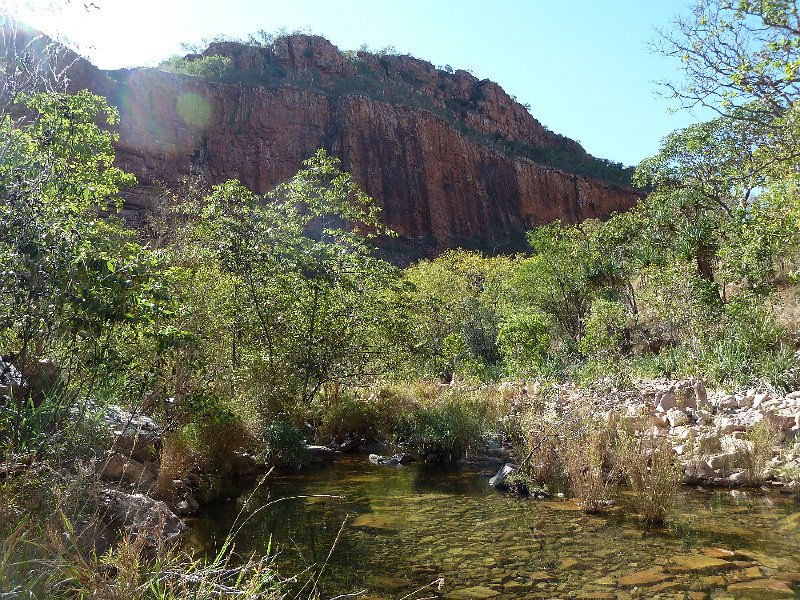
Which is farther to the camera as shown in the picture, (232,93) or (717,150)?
(232,93)

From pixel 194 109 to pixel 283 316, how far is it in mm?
48387

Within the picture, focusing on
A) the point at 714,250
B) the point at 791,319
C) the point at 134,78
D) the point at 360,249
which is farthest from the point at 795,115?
the point at 134,78

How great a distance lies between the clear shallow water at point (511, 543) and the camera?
4.69 meters

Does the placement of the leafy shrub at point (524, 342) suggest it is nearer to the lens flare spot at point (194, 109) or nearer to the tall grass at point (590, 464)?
the tall grass at point (590, 464)

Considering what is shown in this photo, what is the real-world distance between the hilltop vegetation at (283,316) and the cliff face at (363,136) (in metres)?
37.2

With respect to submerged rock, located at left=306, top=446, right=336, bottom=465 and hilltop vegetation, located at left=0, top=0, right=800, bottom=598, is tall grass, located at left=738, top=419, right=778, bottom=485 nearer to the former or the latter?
hilltop vegetation, located at left=0, top=0, right=800, bottom=598

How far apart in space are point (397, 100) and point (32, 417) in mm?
61272

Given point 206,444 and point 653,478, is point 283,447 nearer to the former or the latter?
point 206,444

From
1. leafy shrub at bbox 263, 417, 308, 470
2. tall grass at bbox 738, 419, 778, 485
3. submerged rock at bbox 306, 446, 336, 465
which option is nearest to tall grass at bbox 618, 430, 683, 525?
tall grass at bbox 738, 419, 778, 485

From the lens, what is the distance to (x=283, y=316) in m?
11.1

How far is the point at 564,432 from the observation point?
26.4 feet

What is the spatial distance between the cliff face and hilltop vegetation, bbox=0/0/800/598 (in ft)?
122

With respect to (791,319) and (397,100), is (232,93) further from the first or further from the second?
(791,319)

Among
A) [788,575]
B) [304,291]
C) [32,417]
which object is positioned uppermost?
[304,291]
